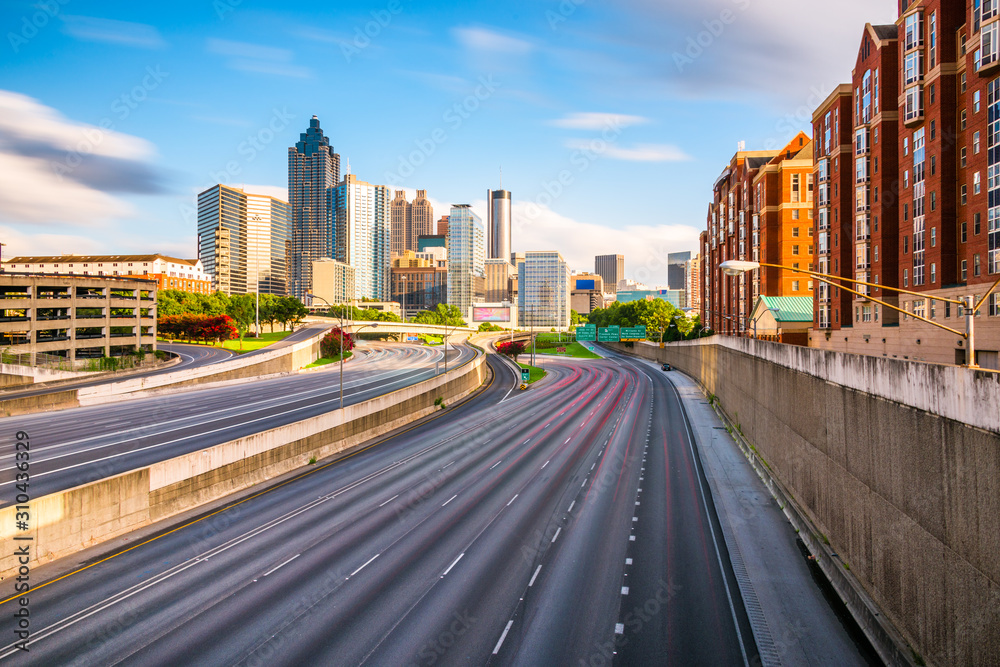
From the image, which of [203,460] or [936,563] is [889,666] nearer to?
[936,563]

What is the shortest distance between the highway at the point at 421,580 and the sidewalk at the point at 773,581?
62 cm

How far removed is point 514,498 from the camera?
25.2 metres

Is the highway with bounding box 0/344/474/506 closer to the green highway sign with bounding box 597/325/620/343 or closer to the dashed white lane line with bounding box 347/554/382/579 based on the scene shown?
the dashed white lane line with bounding box 347/554/382/579

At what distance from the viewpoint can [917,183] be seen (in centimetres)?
4012

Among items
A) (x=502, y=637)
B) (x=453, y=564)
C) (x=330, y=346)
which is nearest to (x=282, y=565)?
(x=453, y=564)

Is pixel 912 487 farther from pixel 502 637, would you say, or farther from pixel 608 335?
pixel 608 335

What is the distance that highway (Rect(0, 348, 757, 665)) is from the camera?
13.4 metres

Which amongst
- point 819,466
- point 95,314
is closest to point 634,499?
point 819,466

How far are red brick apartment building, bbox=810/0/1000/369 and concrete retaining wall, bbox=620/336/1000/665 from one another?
14.4m

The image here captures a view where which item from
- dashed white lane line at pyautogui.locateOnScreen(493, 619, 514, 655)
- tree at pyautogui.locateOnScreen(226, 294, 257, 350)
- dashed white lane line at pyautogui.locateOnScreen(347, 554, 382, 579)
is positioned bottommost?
dashed white lane line at pyautogui.locateOnScreen(493, 619, 514, 655)

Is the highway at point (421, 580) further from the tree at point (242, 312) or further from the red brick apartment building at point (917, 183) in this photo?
the tree at point (242, 312)

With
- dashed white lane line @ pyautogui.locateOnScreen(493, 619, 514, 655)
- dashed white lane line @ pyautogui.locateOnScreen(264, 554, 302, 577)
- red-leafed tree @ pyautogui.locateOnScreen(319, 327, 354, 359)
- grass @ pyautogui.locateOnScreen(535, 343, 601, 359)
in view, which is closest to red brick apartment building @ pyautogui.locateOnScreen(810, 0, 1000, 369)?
dashed white lane line @ pyautogui.locateOnScreen(493, 619, 514, 655)

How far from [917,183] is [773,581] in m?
37.3

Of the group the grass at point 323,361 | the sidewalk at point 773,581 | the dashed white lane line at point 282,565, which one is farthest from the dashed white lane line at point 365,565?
the grass at point 323,361
